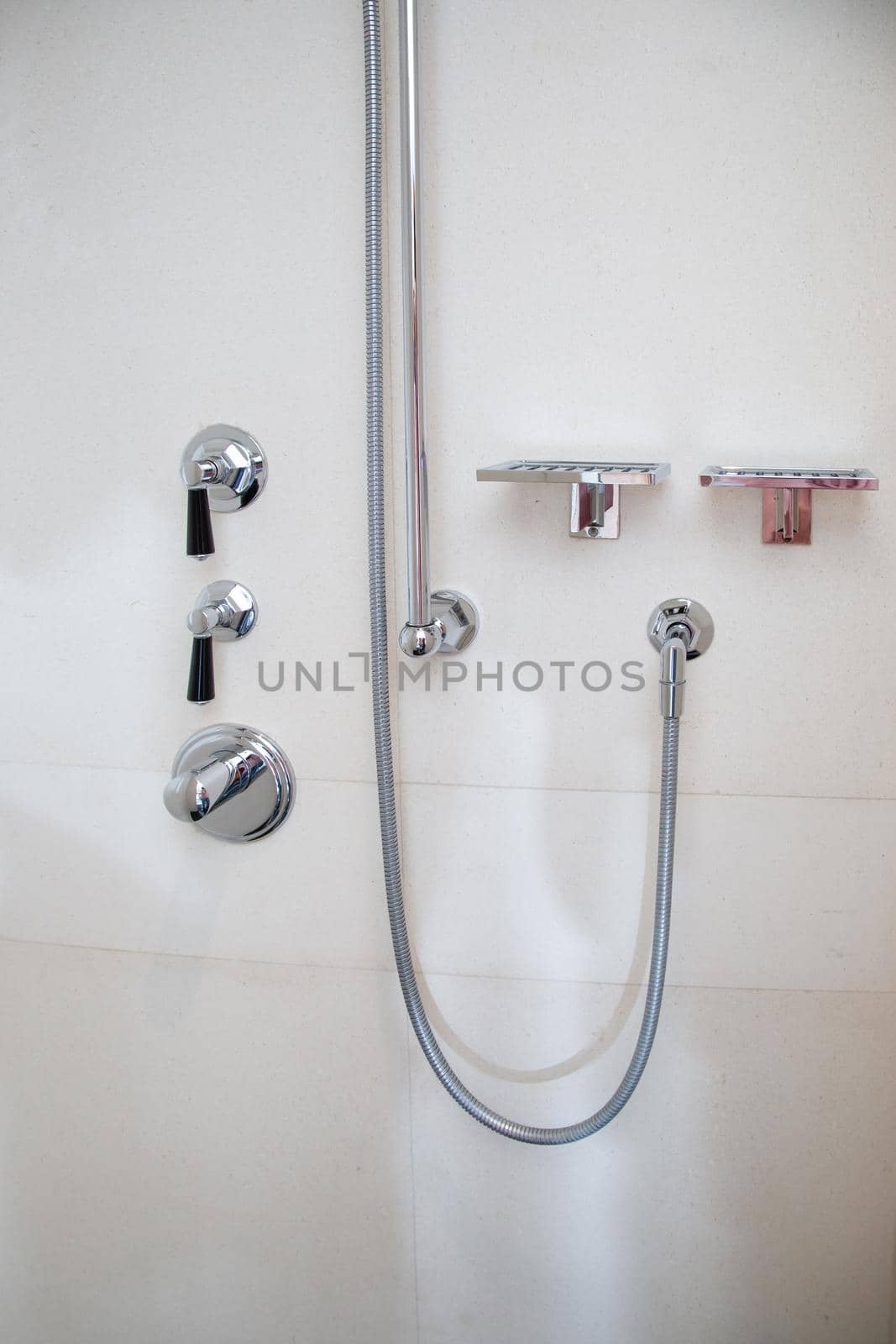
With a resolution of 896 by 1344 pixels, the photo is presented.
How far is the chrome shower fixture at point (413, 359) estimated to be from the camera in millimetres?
783

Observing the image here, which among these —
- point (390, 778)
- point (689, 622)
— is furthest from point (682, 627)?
point (390, 778)

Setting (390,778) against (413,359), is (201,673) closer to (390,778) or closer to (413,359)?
(390,778)

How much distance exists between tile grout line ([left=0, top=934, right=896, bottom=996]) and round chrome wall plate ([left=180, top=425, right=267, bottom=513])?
50cm

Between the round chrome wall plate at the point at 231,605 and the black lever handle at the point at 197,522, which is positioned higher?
the black lever handle at the point at 197,522

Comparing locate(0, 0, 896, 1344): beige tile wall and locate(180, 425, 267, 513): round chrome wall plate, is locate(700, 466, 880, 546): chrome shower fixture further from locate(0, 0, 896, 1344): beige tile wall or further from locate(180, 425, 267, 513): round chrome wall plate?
locate(180, 425, 267, 513): round chrome wall plate

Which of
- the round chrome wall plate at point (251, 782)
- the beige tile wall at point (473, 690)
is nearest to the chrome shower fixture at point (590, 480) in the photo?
the beige tile wall at point (473, 690)


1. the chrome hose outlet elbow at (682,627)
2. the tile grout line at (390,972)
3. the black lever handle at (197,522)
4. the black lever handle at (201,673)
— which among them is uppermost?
the black lever handle at (197,522)

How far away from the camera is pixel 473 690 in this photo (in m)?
0.94

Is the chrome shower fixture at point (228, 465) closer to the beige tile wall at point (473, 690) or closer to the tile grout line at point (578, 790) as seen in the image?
the beige tile wall at point (473, 690)

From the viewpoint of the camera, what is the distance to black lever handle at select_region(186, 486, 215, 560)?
0.84 m

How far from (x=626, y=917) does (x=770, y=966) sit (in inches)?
6.1

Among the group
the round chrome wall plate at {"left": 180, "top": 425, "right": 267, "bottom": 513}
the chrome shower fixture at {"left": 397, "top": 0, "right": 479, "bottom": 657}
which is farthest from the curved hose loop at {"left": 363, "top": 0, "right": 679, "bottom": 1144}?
the round chrome wall plate at {"left": 180, "top": 425, "right": 267, "bottom": 513}

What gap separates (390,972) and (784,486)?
64 cm

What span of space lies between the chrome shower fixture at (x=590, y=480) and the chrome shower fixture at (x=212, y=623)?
294mm
